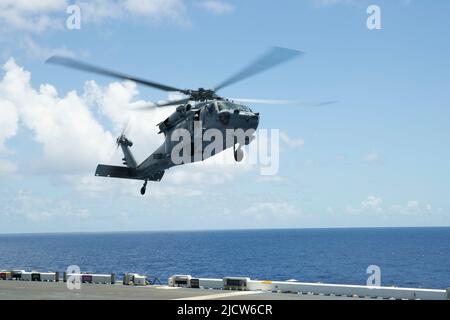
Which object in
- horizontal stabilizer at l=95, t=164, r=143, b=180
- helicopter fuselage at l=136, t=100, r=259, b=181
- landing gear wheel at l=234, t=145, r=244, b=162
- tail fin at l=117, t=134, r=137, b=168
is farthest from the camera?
tail fin at l=117, t=134, r=137, b=168

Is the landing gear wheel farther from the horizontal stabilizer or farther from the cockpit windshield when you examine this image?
the horizontal stabilizer

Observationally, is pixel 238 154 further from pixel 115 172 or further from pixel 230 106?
pixel 115 172

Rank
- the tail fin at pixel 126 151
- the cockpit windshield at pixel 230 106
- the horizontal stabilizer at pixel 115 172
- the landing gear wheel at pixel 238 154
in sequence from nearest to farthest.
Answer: the cockpit windshield at pixel 230 106 → the landing gear wheel at pixel 238 154 → the horizontal stabilizer at pixel 115 172 → the tail fin at pixel 126 151

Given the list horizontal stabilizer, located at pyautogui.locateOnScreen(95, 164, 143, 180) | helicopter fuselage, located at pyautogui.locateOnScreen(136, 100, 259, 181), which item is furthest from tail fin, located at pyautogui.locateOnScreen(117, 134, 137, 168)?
helicopter fuselage, located at pyautogui.locateOnScreen(136, 100, 259, 181)

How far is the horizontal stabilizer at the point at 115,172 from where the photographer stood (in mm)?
34250

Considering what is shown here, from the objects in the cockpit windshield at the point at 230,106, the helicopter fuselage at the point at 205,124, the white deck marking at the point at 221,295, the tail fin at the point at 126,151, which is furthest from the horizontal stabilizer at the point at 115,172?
the cockpit windshield at the point at 230,106

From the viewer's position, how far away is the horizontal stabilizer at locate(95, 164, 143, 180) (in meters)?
34.2

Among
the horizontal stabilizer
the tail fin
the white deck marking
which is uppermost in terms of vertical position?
the tail fin

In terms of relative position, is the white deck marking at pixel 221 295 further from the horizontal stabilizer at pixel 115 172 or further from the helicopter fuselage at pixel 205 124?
the horizontal stabilizer at pixel 115 172

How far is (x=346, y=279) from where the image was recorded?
320 feet

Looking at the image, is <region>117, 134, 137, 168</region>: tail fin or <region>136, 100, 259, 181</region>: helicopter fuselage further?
<region>117, 134, 137, 168</region>: tail fin
